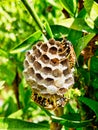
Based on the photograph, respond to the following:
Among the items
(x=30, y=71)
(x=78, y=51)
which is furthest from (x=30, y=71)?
(x=78, y=51)

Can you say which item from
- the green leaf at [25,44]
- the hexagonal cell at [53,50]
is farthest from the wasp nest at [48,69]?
the green leaf at [25,44]

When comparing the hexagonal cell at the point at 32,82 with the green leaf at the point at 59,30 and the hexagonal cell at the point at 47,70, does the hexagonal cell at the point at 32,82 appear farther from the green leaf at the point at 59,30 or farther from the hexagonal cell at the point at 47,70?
the green leaf at the point at 59,30

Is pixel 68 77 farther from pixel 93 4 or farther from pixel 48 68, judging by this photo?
pixel 93 4

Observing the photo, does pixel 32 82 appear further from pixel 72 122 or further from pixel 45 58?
pixel 72 122

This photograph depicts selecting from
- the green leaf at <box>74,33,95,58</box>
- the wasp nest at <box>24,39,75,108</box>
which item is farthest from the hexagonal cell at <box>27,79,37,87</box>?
the green leaf at <box>74,33,95,58</box>

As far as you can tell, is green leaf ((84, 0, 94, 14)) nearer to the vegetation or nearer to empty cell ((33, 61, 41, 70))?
the vegetation
